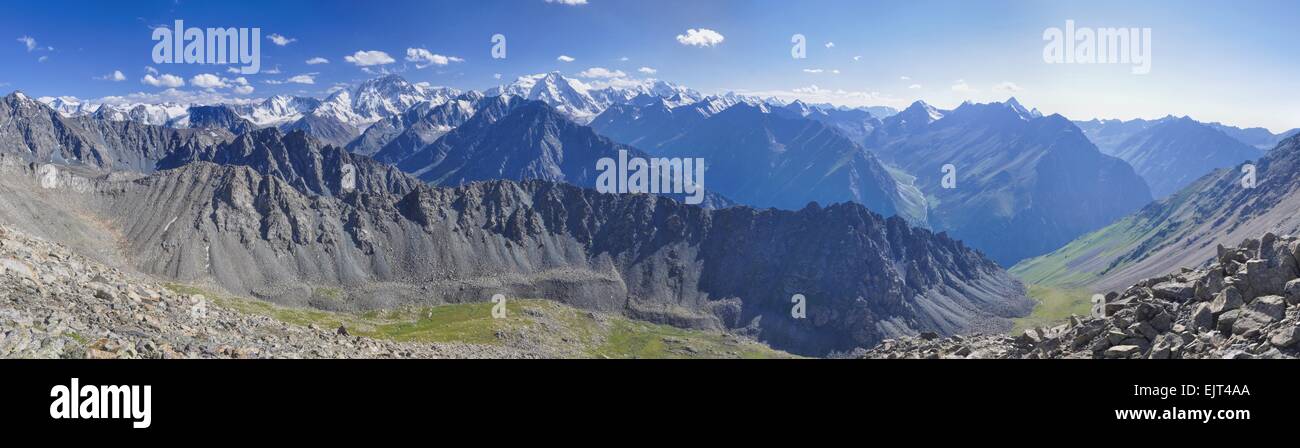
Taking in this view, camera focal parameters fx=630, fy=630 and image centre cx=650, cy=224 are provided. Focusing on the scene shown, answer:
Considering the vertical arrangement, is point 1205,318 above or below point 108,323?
above

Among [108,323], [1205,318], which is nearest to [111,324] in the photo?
[108,323]

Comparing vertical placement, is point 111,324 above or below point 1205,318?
below

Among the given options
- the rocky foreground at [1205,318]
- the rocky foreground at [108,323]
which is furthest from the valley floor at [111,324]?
the rocky foreground at [1205,318]

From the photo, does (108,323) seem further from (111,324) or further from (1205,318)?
(1205,318)

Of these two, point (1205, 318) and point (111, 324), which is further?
point (111, 324)

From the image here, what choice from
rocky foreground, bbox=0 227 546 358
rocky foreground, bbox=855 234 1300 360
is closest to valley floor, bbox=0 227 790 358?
rocky foreground, bbox=0 227 546 358

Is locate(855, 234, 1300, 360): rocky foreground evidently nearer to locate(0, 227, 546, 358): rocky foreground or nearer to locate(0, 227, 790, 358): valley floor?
locate(0, 227, 546, 358): rocky foreground
